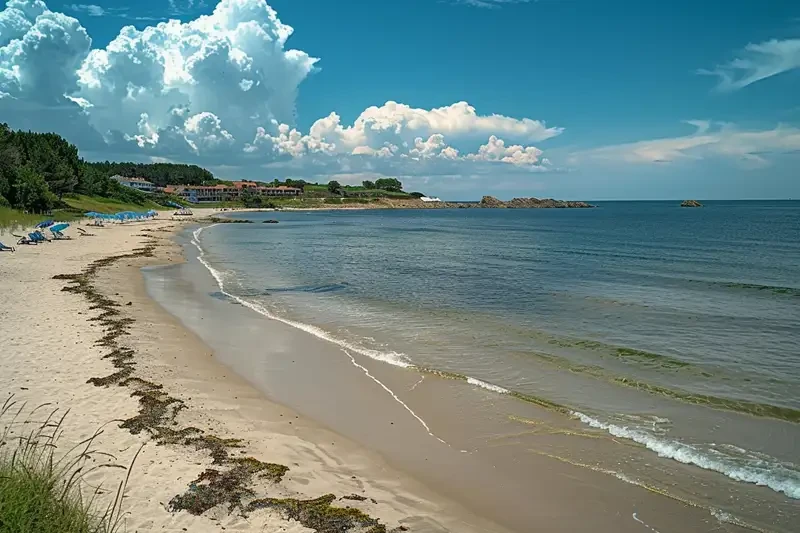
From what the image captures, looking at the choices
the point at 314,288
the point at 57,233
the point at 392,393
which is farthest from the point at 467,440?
the point at 57,233

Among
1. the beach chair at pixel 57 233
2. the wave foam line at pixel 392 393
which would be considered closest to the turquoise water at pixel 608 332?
the wave foam line at pixel 392 393

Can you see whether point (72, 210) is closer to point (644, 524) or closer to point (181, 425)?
point (181, 425)

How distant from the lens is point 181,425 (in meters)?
9.12

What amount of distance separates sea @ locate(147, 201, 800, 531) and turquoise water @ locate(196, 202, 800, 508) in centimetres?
6

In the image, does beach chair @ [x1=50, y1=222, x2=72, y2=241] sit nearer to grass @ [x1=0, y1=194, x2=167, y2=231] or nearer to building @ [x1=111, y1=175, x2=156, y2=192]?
grass @ [x1=0, y1=194, x2=167, y2=231]

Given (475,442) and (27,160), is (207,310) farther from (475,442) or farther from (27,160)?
(27,160)

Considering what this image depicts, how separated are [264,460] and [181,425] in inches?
78.4

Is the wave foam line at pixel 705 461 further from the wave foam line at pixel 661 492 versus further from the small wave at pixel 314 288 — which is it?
the small wave at pixel 314 288

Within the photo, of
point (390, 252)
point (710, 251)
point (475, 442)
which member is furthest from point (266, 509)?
point (710, 251)

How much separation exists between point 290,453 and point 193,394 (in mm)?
3477

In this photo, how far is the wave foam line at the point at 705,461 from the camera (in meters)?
7.97

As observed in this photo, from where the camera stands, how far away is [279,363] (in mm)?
13883

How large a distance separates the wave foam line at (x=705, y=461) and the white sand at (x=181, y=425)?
4027 mm

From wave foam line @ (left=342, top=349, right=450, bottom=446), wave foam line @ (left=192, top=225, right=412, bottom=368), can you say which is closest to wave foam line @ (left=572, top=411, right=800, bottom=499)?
wave foam line @ (left=342, top=349, right=450, bottom=446)
